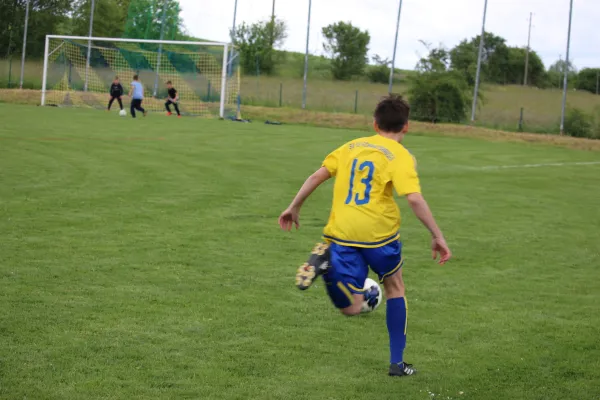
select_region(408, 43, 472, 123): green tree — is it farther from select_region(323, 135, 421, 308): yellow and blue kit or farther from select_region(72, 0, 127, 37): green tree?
select_region(323, 135, 421, 308): yellow and blue kit

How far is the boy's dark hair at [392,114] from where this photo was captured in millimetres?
5461

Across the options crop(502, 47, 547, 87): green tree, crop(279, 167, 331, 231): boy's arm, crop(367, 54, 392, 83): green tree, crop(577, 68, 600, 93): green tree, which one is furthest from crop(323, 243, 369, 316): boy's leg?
crop(502, 47, 547, 87): green tree

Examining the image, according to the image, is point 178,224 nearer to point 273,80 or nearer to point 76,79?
point 76,79

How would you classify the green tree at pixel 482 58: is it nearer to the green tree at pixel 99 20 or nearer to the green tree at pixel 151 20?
the green tree at pixel 151 20

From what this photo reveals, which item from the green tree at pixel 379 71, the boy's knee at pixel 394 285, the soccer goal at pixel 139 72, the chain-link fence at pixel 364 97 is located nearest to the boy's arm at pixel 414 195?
the boy's knee at pixel 394 285

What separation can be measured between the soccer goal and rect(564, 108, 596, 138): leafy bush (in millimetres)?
15751

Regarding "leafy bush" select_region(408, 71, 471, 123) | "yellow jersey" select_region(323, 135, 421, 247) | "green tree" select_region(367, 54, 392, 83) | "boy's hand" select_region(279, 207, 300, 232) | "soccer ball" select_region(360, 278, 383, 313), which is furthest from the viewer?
"green tree" select_region(367, 54, 392, 83)

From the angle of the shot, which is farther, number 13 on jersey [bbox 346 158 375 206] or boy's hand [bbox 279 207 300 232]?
boy's hand [bbox 279 207 300 232]

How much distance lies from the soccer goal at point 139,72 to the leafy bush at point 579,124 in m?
15.8

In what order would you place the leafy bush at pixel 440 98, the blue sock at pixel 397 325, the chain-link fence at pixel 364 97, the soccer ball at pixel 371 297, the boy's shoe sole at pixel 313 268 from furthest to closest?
the chain-link fence at pixel 364 97 < the leafy bush at pixel 440 98 < the blue sock at pixel 397 325 < the soccer ball at pixel 371 297 < the boy's shoe sole at pixel 313 268

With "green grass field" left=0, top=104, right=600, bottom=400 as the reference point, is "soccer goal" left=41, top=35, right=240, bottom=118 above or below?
above

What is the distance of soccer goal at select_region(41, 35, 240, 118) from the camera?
3941 cm

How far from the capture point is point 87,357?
5.62 m

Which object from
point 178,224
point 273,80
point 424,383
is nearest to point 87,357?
point 424,383
